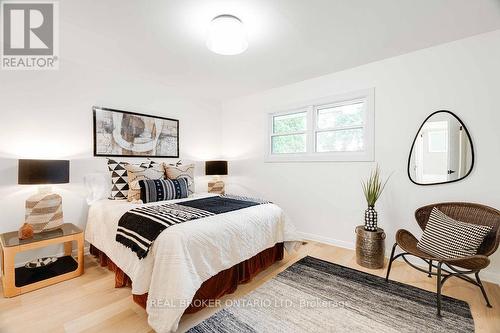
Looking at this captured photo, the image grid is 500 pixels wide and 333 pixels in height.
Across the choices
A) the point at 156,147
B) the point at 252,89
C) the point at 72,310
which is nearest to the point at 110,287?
the point at 72,310

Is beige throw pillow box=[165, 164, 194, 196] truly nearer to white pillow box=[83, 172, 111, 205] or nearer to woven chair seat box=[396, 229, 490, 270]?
white pillow box=[83, 172, 111, 205]

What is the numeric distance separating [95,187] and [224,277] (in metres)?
1.96

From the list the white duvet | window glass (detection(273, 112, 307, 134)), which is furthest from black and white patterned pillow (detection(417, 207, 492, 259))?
window glass (detection(273, 112, 307, 134))

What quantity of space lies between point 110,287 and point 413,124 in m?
3.47

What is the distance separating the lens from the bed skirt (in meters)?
1.78

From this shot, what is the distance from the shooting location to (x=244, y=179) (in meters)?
4.14

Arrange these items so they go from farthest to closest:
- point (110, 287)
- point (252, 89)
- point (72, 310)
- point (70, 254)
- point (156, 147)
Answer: point (252, 89), point (156, 147), point (70, 254), point (110, 287), point (72, 310)

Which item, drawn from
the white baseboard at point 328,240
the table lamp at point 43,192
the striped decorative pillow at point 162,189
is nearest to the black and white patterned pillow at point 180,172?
the striped decorative pillow at point 162,189

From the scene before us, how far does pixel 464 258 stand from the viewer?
170 cm

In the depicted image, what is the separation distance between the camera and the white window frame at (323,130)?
2797mm

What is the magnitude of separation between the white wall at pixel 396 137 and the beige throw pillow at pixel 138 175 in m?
1.64

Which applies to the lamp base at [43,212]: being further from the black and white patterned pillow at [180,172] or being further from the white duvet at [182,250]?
the black and white patterned pillow at [180,172]

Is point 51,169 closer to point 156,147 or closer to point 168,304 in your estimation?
point 156,147

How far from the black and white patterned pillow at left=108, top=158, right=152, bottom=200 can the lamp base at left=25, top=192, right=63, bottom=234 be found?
53cm
